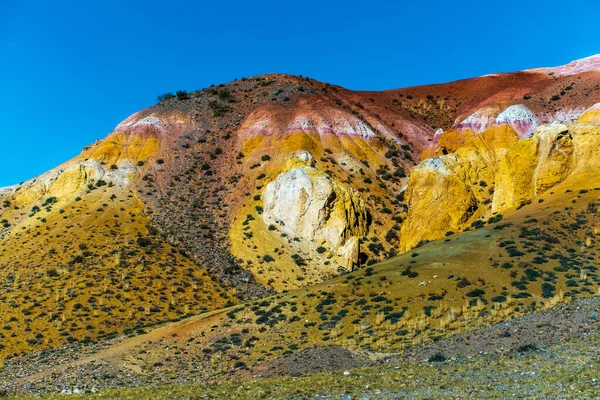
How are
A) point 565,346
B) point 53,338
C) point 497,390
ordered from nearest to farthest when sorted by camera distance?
point 497,390
point 565,346
point 53,338

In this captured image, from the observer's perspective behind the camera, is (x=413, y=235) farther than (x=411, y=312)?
Yes

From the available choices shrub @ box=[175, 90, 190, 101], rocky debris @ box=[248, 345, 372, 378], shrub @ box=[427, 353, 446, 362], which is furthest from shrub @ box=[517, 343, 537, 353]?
shrub @ box=[175, 90, 190, 101]

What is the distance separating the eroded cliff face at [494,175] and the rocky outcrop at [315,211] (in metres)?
5.97

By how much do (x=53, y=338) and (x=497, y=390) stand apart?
98.2ft

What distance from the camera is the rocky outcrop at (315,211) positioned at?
52763 millimetres

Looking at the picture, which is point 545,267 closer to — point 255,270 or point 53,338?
point 255,270

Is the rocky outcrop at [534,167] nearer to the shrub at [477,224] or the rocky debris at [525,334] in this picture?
the shrub at [477,224]

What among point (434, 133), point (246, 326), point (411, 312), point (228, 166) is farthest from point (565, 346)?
point (434, 133)

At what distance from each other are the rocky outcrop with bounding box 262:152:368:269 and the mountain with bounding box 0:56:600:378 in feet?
0.61

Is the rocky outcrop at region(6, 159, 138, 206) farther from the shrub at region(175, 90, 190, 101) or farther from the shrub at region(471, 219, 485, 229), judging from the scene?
the shrub at region(471, 219, 485, 229)

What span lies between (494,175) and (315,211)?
67.8 ft

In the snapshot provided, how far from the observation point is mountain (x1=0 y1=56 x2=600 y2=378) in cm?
2991

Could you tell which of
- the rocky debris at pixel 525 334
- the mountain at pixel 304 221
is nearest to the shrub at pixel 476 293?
the mountain at pixel 304 221

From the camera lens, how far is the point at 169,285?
4409 cm
